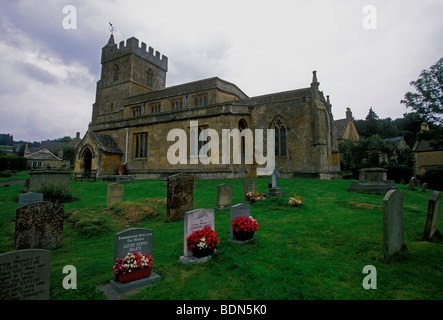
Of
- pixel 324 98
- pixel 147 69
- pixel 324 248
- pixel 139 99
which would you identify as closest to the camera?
pixel 324 248

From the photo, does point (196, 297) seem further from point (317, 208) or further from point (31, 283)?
point (317, 208)

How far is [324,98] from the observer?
2392 centimetres

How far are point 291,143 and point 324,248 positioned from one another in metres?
16.1

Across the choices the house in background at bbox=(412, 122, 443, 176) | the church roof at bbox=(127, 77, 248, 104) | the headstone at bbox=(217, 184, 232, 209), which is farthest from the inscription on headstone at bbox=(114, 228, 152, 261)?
the house in background at bbox=(412, 122, 443, 176)

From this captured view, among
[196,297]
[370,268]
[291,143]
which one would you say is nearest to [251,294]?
[196,297]

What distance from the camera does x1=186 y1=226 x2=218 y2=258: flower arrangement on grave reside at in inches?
184

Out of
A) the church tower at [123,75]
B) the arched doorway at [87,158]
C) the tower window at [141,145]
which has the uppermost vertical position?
the church tower at [123,75]

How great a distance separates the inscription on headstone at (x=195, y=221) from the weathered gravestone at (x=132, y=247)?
872 mm

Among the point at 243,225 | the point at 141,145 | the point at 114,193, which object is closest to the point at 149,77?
the point at 141,145

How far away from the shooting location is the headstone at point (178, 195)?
322 inches

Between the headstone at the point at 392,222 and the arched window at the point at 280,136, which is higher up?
the arched window at the point at 280,136

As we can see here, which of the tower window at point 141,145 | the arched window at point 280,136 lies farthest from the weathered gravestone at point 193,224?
the tower window at point 141,145

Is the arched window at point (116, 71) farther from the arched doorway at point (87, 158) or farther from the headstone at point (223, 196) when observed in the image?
the headstone at point (223, 196)

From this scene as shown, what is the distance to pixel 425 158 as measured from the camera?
110 feet
